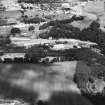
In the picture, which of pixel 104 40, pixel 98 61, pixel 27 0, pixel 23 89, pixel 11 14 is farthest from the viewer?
pixel 27 0

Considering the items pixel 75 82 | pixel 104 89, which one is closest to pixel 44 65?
pixel 75 82

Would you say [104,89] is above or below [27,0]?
below

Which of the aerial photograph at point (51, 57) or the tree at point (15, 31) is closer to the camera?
the aerial photograph at point (51, 57)

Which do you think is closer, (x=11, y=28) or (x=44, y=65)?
(x=44, y=65)

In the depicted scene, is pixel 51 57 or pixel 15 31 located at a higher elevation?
pixel 15 31

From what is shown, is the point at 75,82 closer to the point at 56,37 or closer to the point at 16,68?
the point at 16,68

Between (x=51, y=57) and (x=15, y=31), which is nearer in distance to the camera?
(x=51, y=57)

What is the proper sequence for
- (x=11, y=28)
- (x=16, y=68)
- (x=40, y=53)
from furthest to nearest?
1. (x=11, y=28)
2. (x=40, y=53)
3. (x=16, y=68)

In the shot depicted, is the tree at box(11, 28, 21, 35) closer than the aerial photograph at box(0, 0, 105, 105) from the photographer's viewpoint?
No
